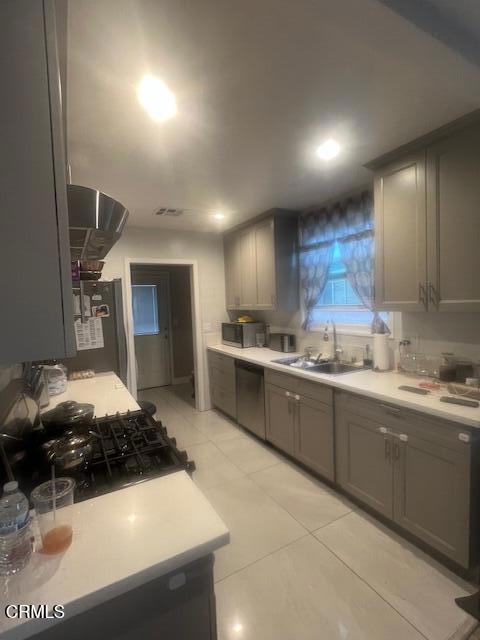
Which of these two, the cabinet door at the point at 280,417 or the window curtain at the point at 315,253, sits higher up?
the window curtain at the point at 315,253

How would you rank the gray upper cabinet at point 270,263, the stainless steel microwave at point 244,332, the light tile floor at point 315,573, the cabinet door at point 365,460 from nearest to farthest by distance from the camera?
the light tile floor at point 315,573, the cabinet door at point 365,460, the gray upper cabinet at point 270,263, the stainless steel microwave at point 244,332

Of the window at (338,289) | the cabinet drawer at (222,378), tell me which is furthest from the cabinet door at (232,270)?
the window at (338,289)

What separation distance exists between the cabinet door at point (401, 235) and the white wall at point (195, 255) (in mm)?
2438

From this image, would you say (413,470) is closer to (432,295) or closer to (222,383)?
(432,295)

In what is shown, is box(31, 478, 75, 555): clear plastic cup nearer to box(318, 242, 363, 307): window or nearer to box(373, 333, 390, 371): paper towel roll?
box(373, 333, 390, 371): paper towel roll

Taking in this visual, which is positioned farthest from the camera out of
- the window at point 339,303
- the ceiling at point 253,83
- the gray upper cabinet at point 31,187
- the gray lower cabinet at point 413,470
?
the window at point 339,303

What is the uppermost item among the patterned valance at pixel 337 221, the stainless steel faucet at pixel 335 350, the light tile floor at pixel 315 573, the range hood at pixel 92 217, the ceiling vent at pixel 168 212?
the ceiling vent at pixel 168 212

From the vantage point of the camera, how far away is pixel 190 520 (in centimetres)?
91

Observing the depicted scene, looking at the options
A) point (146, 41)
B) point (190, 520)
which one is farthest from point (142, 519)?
point (146, 41)

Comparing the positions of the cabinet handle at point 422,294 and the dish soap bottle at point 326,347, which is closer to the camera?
the cabinet handle at point 422,294

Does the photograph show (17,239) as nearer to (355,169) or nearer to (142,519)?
(142,519)

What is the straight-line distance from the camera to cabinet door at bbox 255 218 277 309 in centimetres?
333

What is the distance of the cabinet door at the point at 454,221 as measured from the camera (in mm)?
1694

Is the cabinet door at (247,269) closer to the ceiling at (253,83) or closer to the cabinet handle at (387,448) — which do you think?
the ceiling at (253,83)
